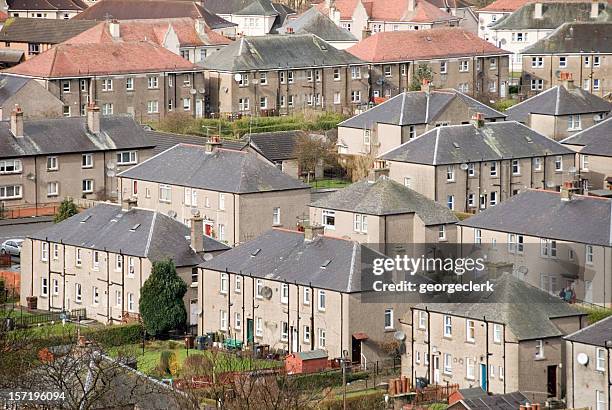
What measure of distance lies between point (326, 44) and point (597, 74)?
1610cm

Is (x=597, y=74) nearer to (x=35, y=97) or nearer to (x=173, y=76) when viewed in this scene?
(x=173, y=76)

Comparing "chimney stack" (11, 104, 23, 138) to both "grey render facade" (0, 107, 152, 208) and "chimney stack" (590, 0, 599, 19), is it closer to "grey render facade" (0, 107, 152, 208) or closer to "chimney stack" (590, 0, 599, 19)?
"grey render facade" (0, 107, 152, 208)

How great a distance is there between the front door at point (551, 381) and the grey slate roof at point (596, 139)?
30.1 metres

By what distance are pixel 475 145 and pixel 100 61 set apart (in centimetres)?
2799

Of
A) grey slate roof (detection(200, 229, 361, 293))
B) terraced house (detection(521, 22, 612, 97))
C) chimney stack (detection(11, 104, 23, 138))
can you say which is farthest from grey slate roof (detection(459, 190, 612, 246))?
terraced house (detection(521, 22, 612, 97))

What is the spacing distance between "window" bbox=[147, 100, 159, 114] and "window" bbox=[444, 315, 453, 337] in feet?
159

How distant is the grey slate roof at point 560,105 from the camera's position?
109 meters

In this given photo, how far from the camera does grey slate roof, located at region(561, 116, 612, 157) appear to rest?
100812 millimetres

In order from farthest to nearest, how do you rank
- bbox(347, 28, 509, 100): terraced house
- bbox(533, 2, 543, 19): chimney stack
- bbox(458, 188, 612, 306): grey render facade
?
bbox(533, 2, 543, 19): chimney stack → bbox(347, 28, 509, 100): terraced house → bbox(458, 188, 612, 306): grey render facade

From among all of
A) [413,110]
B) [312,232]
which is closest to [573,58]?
[413,110]

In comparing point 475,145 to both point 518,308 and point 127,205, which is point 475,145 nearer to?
point 127,205

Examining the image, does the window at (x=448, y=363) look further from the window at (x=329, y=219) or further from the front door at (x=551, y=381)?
the window at (x=329, y=219)

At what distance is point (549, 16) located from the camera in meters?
145

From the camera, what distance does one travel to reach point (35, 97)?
371 ft
